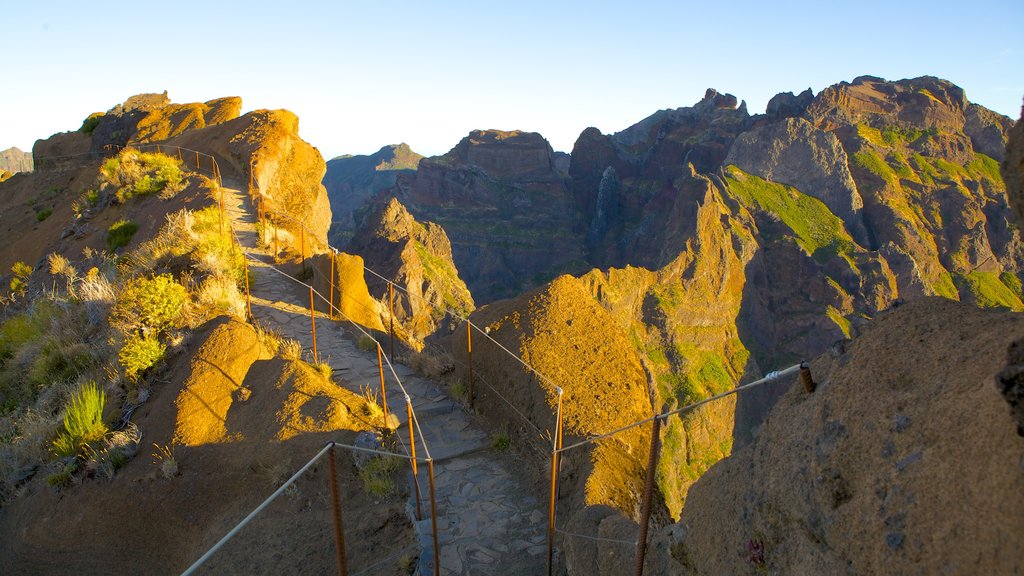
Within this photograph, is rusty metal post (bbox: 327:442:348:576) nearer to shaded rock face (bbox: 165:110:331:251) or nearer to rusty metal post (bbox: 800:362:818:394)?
rusty metal post (bbox: 800:362:818:394)

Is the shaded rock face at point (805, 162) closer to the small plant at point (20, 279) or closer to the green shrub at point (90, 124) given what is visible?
the green shrub at point (90, 124)

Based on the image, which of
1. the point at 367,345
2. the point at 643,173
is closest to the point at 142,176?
the point at 367,345

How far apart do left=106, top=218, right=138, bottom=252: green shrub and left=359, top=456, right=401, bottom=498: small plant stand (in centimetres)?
1321

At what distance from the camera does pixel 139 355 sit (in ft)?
27.9

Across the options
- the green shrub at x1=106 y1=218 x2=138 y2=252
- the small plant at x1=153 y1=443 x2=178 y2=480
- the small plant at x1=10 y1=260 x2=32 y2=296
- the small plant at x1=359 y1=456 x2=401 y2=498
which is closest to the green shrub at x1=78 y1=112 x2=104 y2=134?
the small plant at x1=10 y1=260 x2=32 y2=296

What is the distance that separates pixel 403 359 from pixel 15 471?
551 cm

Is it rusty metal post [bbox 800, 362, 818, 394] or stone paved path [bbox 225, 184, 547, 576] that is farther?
stone paved path [bbox 225, 184, 547, 576]

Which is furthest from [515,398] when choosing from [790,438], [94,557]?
[94,557]

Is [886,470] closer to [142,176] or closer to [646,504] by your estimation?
[646,504]

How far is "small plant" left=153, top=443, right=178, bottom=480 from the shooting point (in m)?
6.96

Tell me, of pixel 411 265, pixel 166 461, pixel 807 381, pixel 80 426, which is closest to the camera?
pixel 807 381

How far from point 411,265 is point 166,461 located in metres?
63.8

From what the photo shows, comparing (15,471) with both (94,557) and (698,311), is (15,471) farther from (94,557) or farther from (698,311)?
(698,311)

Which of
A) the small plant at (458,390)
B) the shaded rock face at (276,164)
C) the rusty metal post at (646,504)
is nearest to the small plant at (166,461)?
the small plant at (458,390)
